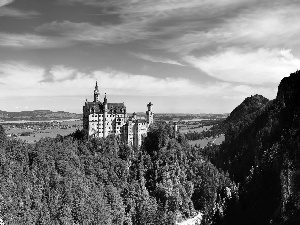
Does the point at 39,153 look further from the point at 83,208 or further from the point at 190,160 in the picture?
the point at 190,160

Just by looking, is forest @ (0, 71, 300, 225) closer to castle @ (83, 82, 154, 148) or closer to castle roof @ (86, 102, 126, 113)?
castle @ (83, 82, 154, 148)

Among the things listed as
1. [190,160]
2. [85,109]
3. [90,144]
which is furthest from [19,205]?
[190,160]

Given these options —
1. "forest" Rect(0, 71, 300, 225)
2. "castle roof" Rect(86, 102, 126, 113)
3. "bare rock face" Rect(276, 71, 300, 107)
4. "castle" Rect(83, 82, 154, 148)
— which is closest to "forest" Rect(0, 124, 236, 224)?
"forest" Rect(0, 71, 300, 225)

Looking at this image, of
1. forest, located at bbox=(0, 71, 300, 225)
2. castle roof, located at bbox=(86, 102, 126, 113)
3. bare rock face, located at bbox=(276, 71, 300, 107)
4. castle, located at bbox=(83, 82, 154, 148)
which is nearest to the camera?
bare rock face, located at bbox=(276, 71, 300, 107)

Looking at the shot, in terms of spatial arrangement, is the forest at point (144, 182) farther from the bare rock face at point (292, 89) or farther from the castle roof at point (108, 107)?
the castle roof at point (108, 107)

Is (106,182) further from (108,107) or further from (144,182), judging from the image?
(108,107)

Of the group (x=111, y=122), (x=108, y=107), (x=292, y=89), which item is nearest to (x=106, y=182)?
(x=111, y=122)
